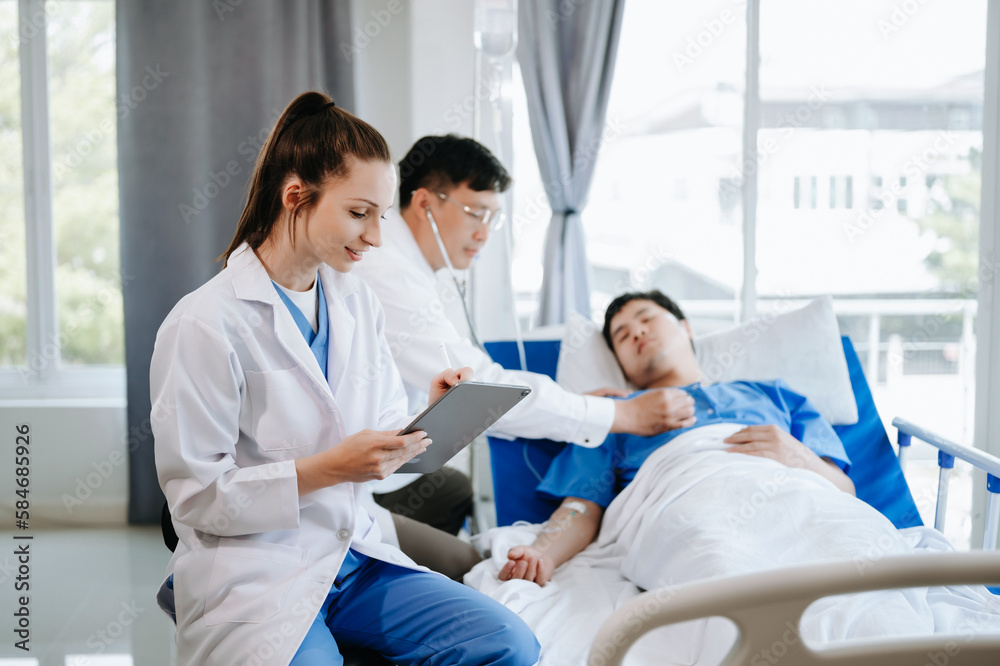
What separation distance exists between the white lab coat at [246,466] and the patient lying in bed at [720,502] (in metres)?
0.51

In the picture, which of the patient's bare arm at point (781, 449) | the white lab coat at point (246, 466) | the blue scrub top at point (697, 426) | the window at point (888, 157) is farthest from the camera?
the window at point (888, 157)

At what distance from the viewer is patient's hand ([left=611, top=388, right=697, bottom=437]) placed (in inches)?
65.8

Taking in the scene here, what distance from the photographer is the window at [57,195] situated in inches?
119

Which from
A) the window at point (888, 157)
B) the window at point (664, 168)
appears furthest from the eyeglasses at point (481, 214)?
the window at point (888, 157)

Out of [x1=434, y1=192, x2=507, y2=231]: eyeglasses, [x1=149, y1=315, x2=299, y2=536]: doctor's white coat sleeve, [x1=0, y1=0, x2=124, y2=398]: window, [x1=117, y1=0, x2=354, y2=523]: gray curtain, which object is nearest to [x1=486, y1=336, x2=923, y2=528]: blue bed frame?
[x1=434, y1=192, x2=507, y2=231]: eyeglasses

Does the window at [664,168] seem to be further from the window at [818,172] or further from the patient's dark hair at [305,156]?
the patient's dark hair at [305,156]

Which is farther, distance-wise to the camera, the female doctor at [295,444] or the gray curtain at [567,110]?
the gray curtain at [567,110]

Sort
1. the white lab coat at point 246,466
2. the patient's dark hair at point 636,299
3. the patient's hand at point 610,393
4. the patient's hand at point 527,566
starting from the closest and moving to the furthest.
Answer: the white lab coat at point 246,466, the patient's hand at point 527,566, the patient's hand at point 610,393, the patient's dark hair at point 636,299

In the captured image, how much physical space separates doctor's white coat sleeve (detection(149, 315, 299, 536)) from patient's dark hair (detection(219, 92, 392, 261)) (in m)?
0.24

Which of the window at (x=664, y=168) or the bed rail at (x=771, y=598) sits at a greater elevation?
the window at (x=664, y=168)

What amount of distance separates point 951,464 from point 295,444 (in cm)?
147

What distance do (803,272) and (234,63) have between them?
2499mm

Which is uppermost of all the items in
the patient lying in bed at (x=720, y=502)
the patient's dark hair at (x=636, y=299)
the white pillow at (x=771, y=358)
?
the patient's dark hair at (x=636, y=299)

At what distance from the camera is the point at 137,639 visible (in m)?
2.00
